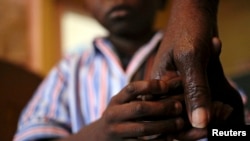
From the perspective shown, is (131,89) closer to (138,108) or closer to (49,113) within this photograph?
(138,108)

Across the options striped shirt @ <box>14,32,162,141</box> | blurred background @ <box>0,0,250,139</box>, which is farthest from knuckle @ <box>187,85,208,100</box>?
blurred background @ <box>0,0,250,139</box>

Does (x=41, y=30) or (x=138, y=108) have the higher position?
(x=41, y=30)

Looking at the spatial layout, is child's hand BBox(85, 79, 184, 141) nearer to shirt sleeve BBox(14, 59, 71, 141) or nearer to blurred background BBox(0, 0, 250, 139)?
shirt sleeve BBox(14, 59, 71, 141)

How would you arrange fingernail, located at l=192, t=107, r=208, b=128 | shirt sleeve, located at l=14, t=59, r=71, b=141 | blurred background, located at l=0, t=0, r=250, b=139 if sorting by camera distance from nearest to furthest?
fingernail, located at l=192, t=107, r=208, b=128, shirt sleeve, located at l=14, t=59, r=71, b=141, blurred background, located at l=0, t=0, r=250, b=139

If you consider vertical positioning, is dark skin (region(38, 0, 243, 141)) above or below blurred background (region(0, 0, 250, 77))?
below

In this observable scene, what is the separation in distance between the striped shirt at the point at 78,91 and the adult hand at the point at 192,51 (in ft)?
0.79

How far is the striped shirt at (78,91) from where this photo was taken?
0.60 m

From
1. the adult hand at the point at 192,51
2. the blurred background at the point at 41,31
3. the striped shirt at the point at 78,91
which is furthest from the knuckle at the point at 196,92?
the blurred background at the point at 41,31

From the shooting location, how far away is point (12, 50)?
1365mm

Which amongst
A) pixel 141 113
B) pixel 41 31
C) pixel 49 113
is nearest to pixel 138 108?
pixel 141 113

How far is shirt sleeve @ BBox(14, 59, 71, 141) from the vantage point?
1.89 feet

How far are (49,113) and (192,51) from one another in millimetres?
350

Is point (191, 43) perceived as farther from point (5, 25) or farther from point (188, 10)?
point (5, 25)

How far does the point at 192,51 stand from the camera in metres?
0.32
